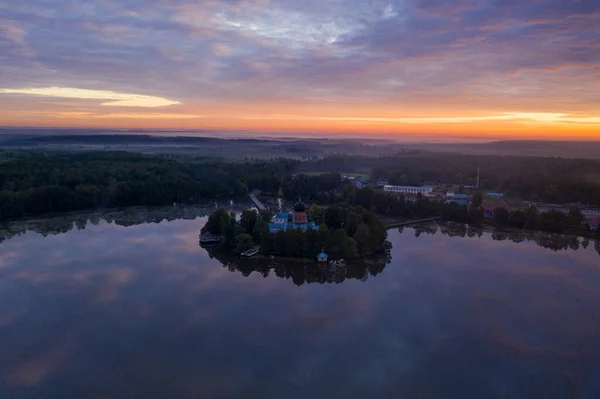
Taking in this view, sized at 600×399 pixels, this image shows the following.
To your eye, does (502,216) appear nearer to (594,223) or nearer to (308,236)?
(594,223)

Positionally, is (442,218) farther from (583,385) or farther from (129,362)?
(129,362)

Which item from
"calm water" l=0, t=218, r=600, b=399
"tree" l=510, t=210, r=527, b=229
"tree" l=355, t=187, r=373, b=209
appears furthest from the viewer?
"tree" l=355, t=187, r=373, b=209

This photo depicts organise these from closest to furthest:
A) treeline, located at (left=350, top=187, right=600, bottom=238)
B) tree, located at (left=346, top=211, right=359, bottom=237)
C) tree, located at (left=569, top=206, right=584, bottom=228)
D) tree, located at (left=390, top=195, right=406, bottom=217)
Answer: tree, located at (left=346, top=211, right=359, bottom=237), treeline, located at (left=350, top=187, right=600, bottom=238), tree, located at (left=569, top=206, right=584, bottom=228), tree, located at (left=390, top=195, right=406, bottom=217)

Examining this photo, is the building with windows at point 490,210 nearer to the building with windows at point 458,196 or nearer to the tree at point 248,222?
the building with windows at point 458,196

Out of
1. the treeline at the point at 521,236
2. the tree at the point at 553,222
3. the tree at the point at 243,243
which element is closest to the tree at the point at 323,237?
the tree at the point at 243,243

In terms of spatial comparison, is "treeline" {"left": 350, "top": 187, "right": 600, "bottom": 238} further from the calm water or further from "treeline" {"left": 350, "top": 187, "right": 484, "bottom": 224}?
the calm water

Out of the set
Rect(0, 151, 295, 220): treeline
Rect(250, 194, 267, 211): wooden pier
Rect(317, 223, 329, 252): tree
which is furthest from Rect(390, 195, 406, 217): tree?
Rect(0, 151, 295, 220): treeline
